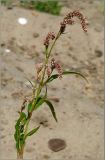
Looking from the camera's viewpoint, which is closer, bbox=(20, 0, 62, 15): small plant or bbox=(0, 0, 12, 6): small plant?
bbox=(0, 0, 12, 6): small plant

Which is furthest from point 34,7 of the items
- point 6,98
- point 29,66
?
point 6,98

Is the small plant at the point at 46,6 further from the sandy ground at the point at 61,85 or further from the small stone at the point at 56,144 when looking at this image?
the small stone at the point at 56,144

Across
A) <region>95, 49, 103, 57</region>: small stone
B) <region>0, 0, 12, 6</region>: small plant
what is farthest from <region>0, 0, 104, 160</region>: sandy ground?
<region>0, 0, 12, 6</region>: small plant

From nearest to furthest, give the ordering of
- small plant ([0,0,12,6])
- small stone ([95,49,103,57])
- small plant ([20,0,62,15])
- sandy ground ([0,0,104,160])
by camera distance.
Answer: sandy ground ([0,0,104,160]), small stone ([95,49,103,57]), small plant ([0,0,12,6]), small plant ([20,0,62,15])

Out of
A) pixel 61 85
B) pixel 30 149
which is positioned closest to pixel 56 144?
pixel 30 149

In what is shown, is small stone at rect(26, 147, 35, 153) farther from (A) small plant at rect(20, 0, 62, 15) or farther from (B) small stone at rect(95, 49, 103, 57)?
(A) small plant at rect(20, 0, 62, 15)

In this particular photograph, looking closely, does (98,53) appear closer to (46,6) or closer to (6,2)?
(46,6)

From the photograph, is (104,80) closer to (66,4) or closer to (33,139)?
(33,139)
